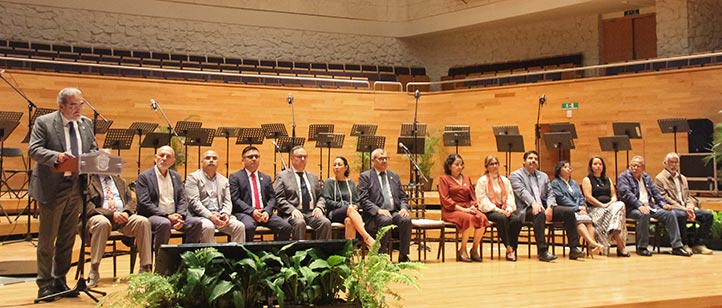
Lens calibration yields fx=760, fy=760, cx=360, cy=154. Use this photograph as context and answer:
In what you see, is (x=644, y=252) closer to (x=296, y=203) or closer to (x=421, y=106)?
(x=296, y=203)

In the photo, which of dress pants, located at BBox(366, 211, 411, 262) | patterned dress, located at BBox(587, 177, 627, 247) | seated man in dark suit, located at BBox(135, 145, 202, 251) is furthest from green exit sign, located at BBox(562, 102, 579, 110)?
seated man in dark suit, located at BBox(135, 145, 202, 251)

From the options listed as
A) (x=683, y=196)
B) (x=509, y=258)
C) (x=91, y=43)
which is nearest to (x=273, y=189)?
(x=509, y=258)

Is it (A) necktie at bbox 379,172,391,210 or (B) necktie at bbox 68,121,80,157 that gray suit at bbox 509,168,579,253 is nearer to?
(A) necktie at bbox 379,172,391,210

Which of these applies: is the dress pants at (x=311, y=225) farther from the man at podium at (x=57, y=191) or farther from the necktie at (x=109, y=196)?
the man at podium at (x=57, y=191)

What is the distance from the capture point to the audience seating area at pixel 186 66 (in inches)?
480

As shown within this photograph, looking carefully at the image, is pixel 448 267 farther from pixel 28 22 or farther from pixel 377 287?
pixel 28 22

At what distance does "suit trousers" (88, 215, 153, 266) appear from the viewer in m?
5.59

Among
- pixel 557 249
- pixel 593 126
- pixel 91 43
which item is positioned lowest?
pixel 557 249

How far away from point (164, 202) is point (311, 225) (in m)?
1.47

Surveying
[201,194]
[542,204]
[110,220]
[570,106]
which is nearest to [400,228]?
[542,204]

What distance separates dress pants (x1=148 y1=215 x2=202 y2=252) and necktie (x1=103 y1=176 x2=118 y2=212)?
0.29 meters

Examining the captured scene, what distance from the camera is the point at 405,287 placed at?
5.66 meters

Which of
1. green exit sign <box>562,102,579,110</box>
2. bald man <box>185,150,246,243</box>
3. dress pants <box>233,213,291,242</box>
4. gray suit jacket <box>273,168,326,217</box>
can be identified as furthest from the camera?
green exit sign <box>562,102,579,110</box>

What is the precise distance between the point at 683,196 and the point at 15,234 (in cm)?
720
